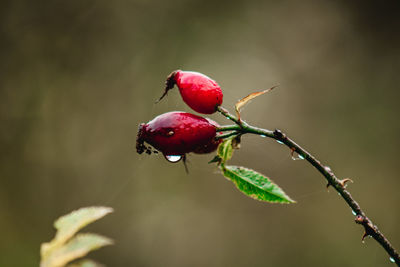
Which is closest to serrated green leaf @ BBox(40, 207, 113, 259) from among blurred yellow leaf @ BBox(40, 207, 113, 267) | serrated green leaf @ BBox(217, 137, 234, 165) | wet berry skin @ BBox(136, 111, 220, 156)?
blurred yellow leaf @ BBox(40, 207, 113, 267)

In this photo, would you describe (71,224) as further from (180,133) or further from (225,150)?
(225,150)

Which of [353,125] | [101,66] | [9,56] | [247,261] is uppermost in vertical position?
[9,56]

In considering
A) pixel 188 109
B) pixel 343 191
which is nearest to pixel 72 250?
pixel 343 191

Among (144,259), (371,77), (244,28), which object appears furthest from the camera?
(244,28)

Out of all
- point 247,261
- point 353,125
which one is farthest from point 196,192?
point 353,125

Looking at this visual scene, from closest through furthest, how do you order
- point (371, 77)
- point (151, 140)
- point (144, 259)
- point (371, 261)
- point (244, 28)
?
point (151, 140) → point (371, 261) → point (144, 259) → point (371, 77) → point (244, 28)

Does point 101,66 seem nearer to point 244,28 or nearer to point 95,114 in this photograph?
point 95,114

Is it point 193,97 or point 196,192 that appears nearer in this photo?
point 193,97
